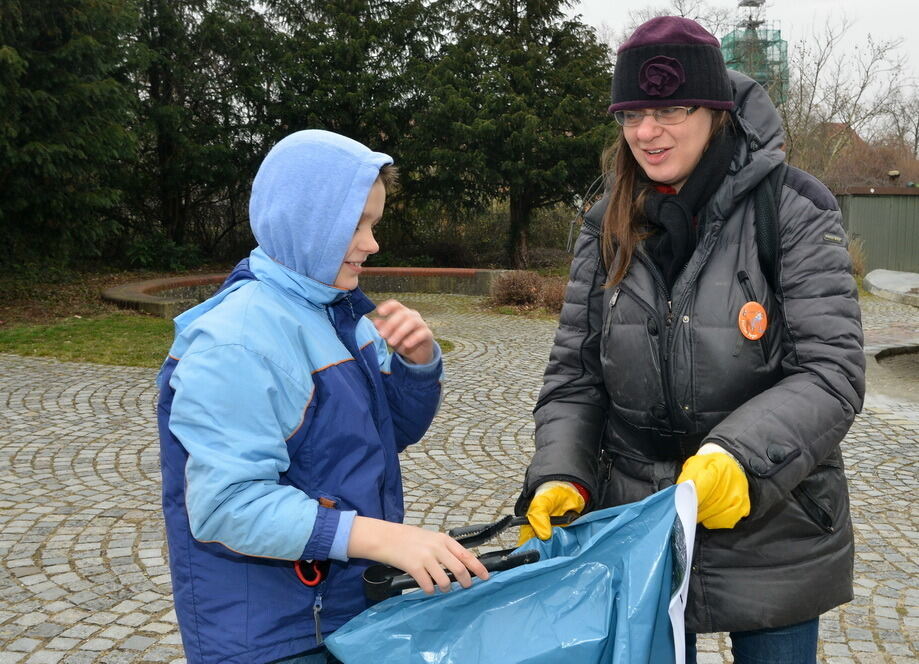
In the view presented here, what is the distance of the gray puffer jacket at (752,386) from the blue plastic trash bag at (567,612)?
0.20 meters

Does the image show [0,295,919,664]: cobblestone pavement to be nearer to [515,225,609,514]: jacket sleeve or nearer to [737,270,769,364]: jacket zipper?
[515,225,609,514]: jacket sleeve

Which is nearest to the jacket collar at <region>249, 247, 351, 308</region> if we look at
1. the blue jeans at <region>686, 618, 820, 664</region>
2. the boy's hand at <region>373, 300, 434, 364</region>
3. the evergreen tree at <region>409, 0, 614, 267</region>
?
the boy's hand at <region>373, 300, 434, 364</region>

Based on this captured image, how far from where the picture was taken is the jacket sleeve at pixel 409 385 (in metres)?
1.94

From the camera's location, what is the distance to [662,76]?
1.82m

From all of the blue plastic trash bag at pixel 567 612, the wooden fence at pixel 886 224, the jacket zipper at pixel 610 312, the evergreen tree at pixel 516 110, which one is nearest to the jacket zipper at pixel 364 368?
the blue plastic trash bag at pixel 567 612

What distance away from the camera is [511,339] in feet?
37.9

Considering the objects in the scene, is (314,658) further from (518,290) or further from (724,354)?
(518,290)

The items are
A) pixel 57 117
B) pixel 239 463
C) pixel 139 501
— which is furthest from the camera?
pixel 57 117

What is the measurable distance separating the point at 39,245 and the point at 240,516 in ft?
43.1

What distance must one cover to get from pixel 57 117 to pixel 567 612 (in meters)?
12.2

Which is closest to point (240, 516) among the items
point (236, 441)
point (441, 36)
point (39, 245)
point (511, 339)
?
point (236, 441)

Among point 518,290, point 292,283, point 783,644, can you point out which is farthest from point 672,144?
point 518,290

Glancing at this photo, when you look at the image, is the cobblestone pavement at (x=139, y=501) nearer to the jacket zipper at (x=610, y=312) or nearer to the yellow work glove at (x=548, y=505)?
the yellow work glove at (x=548, y=505)

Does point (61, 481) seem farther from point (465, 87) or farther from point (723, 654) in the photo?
point (465, 87)
